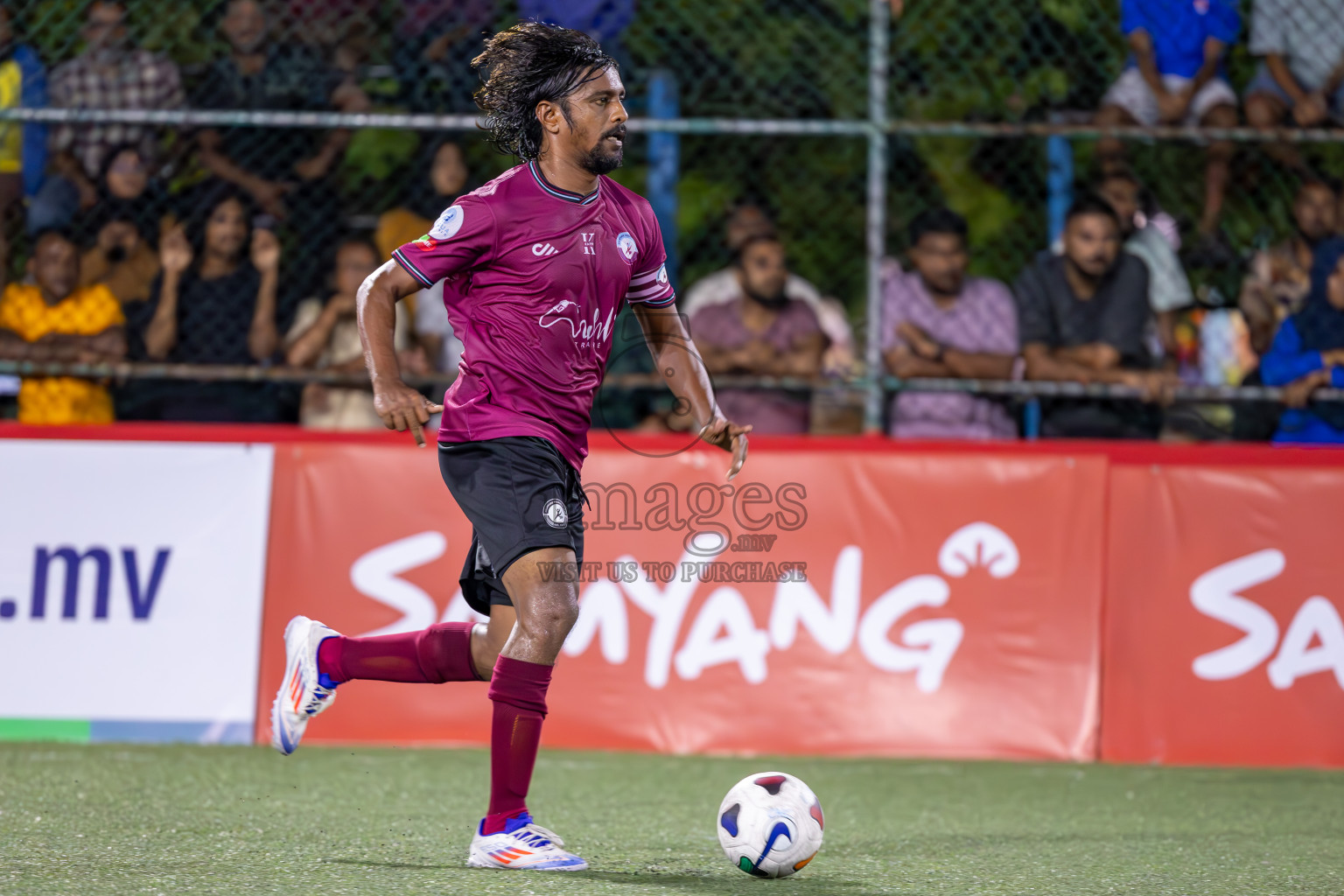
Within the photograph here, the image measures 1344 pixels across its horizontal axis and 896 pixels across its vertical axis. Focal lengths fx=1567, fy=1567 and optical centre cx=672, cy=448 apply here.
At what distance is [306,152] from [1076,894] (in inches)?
206

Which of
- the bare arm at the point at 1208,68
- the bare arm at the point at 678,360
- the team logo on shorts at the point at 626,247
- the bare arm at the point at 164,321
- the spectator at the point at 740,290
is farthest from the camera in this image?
the bare arm at the point at 1208,68

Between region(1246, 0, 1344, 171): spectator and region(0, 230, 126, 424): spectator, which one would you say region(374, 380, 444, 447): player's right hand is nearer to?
region(0, 230, 126, 424): spectator

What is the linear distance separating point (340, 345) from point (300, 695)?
300cm

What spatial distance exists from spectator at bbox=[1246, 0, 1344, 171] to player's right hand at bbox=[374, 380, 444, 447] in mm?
5038

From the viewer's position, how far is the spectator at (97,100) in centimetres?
688

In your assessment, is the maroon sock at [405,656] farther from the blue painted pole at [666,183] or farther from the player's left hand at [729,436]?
the blue painted pole at [666,183]

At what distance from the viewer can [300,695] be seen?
4.30m

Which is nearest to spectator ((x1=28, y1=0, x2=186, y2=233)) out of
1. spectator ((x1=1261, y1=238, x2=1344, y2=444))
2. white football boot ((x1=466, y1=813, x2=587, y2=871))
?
white football boot ((x1=466, y1=813, x2=587, y2=871))

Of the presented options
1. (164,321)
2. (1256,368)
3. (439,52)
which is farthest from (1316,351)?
(164,321)

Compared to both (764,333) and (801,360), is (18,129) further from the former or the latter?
(801,360)

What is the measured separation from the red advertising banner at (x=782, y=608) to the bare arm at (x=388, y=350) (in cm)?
239

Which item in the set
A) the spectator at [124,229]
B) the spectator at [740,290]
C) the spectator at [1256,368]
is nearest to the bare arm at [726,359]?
the spectator at [740,290]

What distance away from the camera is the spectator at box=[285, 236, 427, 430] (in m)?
6.84

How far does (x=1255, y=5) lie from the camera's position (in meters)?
7.43
